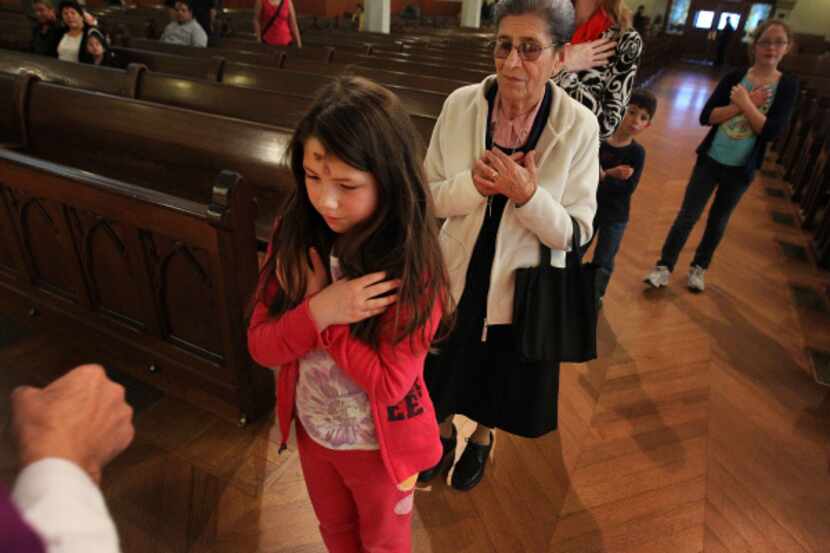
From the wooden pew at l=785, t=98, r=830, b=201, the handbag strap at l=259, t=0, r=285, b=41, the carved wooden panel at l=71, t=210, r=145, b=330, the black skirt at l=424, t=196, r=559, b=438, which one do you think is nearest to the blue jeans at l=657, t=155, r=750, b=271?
the black skirt at l=424, t=196, r=559, b=438

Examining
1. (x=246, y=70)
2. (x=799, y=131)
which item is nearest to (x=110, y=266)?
(x=246, y=70)

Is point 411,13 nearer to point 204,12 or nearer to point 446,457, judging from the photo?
point 204,12

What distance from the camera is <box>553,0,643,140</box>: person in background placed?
148cm

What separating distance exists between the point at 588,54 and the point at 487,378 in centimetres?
102

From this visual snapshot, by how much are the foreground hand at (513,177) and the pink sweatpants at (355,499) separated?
2.05ft

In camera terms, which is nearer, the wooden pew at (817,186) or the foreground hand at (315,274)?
the foreground hand at (315,274)

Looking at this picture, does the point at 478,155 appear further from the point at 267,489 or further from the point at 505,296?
the point at 267,489

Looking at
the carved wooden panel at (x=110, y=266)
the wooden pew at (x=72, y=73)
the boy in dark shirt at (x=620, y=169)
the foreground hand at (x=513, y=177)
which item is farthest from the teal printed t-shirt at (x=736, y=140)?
the wooden pew at (x=72, y=73)

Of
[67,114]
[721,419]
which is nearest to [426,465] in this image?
[721,419]

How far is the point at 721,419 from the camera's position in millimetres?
2141

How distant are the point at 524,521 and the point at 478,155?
1.23m

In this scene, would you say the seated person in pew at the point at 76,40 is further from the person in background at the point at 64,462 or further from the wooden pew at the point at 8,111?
the person in background at the point at 64,462

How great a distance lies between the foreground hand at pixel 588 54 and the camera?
1.47 meters

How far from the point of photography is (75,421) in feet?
1.98
